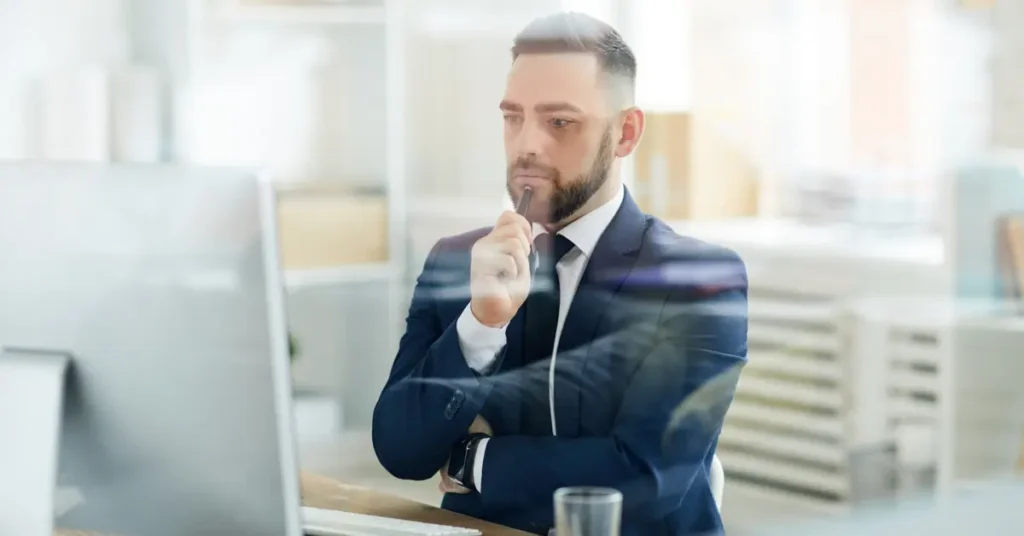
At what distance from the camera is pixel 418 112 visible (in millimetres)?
3504

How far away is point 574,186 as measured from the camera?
2111 millimetres

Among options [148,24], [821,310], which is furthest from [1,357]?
[148,24]

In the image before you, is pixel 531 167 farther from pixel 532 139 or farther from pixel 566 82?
pixel 566 82

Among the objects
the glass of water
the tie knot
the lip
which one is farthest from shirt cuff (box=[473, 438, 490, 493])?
the glass of water

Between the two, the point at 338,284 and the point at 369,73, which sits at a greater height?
the point at 369,73

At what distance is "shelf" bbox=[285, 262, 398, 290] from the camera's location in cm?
347

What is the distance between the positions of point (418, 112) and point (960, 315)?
153 centimetres

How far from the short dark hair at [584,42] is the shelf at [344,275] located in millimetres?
1329

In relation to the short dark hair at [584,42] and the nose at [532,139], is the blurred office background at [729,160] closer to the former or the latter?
the short dark hair at [584,42]

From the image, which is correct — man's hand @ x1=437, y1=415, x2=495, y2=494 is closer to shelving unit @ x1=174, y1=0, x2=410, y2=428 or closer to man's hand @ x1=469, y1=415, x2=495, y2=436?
man's hand @ x1=469, y1=415, x2=495, y2=436

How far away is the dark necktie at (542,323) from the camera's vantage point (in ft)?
6.76

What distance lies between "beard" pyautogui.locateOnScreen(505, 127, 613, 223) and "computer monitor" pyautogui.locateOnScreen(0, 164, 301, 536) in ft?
3.31

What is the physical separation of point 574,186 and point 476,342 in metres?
0.29

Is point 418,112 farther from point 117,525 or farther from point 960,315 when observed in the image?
point 117,525
